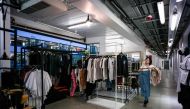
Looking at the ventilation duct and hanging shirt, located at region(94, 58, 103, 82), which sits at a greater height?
the ventilation duct

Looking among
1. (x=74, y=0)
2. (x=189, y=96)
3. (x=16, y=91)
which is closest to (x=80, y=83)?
(x=16, y=91)

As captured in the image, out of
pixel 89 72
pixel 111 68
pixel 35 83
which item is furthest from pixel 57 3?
pixel 111 68

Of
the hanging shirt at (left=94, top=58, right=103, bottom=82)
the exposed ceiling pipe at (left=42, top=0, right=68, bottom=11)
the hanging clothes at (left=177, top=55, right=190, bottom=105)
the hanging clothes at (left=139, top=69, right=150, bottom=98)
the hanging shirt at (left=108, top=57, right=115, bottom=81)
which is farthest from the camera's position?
the hanging shirt at (left=94, top=58, right=103, bottom=82)

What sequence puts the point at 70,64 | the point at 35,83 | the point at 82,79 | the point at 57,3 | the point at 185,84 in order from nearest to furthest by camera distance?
the point at 185,84
the point at 35,83
the point at 57,3
the point at 82,79
the point at 70,64

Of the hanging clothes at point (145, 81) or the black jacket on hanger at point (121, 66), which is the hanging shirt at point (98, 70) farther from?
the hanging clothes at point (145, 81)

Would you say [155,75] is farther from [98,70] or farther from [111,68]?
[98,70]

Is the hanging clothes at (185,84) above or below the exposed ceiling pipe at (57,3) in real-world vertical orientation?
below

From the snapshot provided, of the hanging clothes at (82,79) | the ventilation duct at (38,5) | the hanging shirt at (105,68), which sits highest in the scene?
the ventilation duct at (38,5)

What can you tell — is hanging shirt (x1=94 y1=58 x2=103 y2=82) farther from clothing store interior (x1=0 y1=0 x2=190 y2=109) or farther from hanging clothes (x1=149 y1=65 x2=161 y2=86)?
hanging clothes (x1=149 y1=65 x2=161 y2=86)

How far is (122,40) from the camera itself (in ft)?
34.0

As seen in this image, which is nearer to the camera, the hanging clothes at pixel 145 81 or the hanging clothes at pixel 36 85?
the hanging clothes at pixel 36 85

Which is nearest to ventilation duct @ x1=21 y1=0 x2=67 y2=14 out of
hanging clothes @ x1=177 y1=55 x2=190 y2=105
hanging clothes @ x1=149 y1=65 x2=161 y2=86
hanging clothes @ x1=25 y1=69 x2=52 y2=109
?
hanging clothes @ x1=25 y1=69 x2=52 y2=109

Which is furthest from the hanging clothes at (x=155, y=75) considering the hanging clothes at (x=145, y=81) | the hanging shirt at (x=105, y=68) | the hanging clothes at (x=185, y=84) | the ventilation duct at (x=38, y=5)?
the ventilation duct at (x=38, y=5)

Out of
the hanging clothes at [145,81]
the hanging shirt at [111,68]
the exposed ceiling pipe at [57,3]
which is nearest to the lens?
the exposed ceiling pipe at [57,3]
